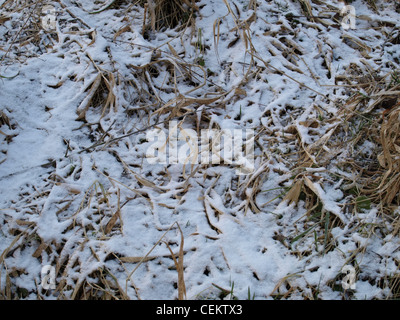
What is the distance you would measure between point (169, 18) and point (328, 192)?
4.17 feet

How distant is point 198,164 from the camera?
172 centimetres

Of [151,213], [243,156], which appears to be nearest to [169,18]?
[243,156]

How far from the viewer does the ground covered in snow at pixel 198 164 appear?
1.41 meters

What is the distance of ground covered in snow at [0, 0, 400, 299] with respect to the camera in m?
1.41

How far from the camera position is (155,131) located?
1.85 metres

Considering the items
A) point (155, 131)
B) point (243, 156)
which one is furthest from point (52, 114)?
point (243, 156)

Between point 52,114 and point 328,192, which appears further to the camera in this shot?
point 52,114
